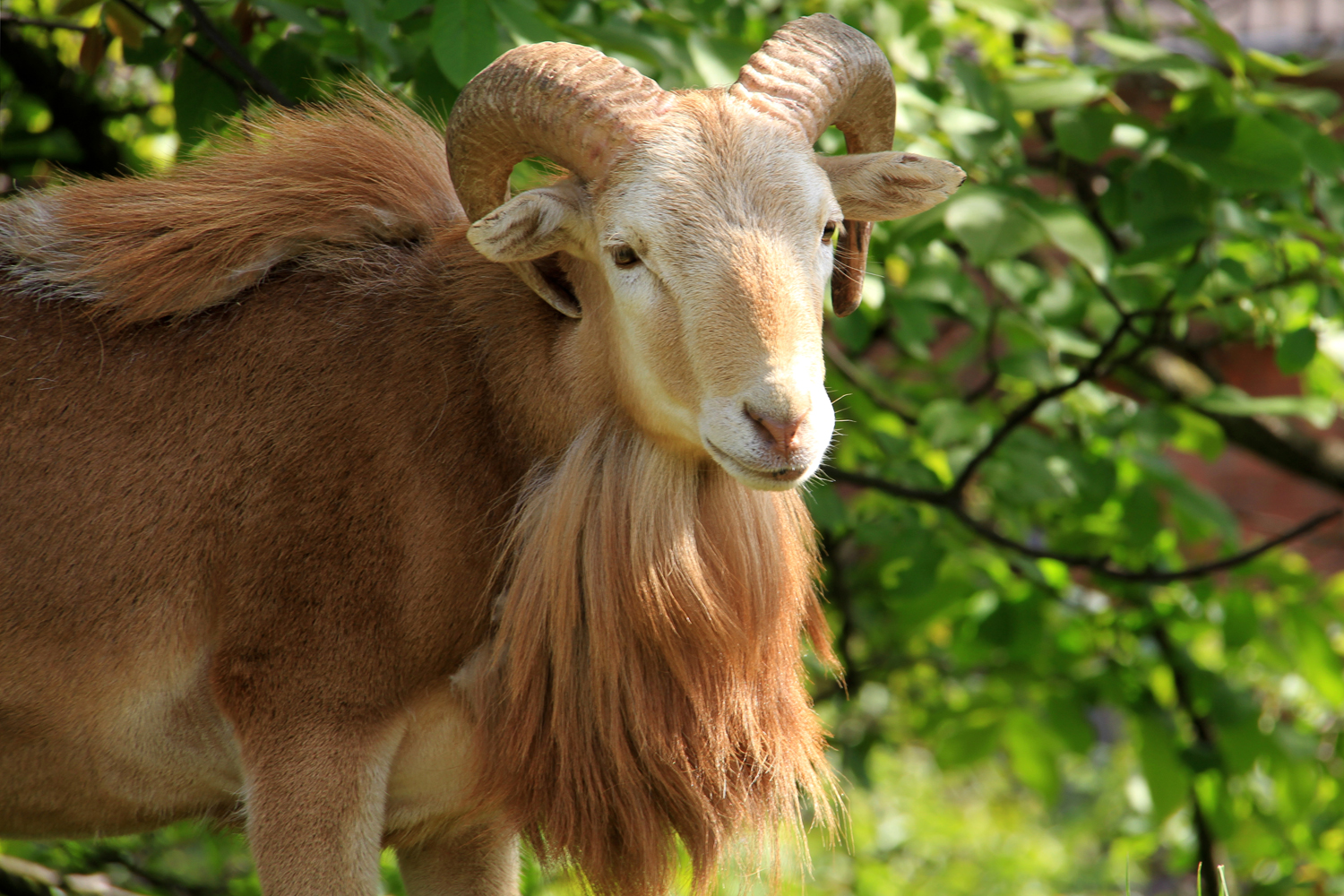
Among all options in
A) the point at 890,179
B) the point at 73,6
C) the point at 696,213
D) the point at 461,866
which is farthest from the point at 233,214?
the point at 461,866

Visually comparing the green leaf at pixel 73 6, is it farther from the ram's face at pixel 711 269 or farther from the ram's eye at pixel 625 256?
the ram's eye at pixel 625 256

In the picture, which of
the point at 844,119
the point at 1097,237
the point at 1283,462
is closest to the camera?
the point at 844,119

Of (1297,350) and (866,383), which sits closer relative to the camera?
(1297,350)

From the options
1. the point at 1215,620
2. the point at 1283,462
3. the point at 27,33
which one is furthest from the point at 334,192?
the point at 1283,462

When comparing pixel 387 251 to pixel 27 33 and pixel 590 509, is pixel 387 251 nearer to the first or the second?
pixel 590 509

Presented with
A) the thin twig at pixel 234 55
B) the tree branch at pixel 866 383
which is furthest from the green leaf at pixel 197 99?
the tree branch at pixel 866 383

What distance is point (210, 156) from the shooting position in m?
3.16

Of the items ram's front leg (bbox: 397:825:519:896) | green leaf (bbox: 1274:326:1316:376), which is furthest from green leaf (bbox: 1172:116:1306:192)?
ram's front leg (bbox: 397:825:519:896)

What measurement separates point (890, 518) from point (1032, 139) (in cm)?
358

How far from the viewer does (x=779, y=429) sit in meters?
2.42

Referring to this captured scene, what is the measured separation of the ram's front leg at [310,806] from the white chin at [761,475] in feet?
3.23

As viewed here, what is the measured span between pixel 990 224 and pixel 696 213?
4.34 feet

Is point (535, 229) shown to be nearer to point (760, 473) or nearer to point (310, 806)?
point (760, 473)

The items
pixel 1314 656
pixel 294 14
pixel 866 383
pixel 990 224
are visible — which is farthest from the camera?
pixel 1314 656
